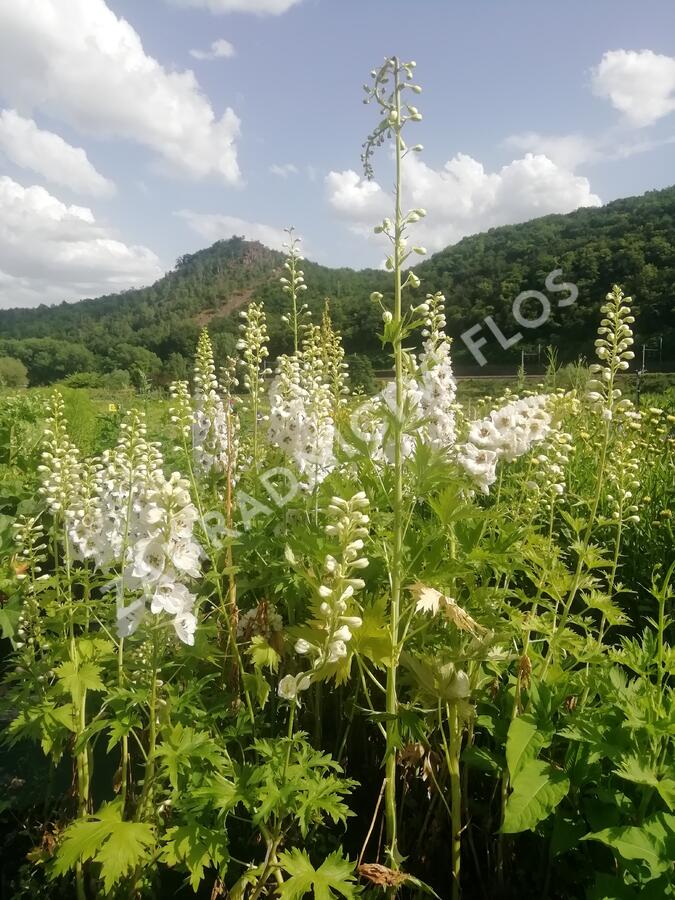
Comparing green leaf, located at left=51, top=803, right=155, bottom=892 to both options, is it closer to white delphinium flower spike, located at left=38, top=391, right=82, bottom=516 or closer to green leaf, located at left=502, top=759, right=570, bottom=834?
green leaf, located at left=502, top=759, right=570, bottom=834

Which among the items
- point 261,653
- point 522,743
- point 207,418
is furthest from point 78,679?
A: point 207,418

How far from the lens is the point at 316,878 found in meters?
1.64

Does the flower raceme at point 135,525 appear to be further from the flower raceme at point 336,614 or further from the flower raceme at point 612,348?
the flower raceme at point 612,348

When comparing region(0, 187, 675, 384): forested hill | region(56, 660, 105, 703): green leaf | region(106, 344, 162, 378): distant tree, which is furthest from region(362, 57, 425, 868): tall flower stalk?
region(106, 344, 162, 378): distant tree

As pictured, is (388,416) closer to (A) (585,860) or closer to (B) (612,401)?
(B) (612,401)

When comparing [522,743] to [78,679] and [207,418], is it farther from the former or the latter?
[207,418]

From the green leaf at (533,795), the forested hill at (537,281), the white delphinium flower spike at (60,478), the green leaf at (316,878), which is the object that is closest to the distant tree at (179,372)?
the forested hill at (537,281)

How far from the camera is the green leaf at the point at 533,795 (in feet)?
5.42

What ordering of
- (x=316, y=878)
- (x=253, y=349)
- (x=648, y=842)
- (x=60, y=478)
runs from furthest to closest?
1. (x=253, y=349)
2. (x=60, y=478)
3. (x=316, y=878)
4. (x=648, y=842)

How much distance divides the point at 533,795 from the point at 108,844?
1.34 metres

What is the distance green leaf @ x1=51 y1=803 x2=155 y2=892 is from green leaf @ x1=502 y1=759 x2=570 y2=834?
1.14m

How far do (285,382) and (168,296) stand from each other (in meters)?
113

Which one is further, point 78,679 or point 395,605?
point 78,679

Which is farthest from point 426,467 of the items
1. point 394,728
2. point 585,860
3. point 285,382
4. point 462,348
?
point 462,348
